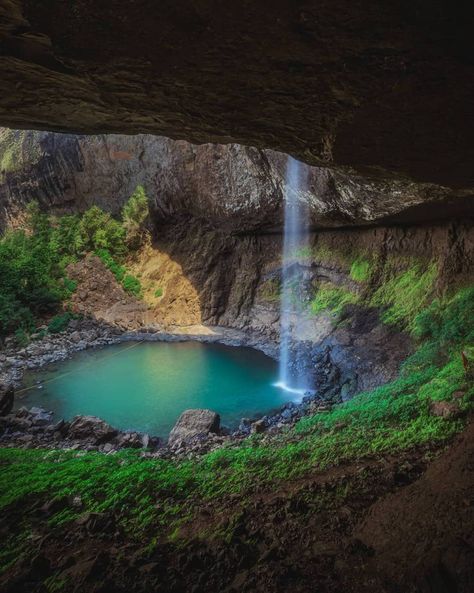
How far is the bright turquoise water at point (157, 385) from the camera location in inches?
374

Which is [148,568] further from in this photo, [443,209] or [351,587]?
[443,209]

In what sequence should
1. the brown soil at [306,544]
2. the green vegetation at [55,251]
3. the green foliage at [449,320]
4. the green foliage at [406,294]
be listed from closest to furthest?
the brown soil at [306,544], the green foliage at [449,320], the green foliage at [406,294], the green vegetation at [55,251]

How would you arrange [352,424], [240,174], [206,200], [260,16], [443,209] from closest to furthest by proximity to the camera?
[260,16] → [352,424] → [443,209] → [240,174] → [206,200]

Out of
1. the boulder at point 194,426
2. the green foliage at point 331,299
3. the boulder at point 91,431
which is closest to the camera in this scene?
the boulder at point 194,426

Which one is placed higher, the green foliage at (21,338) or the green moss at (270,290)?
the green moss at (270,290)

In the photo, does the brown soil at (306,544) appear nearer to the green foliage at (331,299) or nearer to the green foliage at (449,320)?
the green foliage at (449,320)

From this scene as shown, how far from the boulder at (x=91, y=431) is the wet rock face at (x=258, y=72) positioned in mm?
5846

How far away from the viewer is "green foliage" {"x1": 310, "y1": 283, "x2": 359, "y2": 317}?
13.0 m

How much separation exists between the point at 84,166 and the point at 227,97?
20.7 meters

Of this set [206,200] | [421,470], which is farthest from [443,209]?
[206,200]

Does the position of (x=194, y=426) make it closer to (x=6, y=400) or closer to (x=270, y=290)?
(x=6, y=400)

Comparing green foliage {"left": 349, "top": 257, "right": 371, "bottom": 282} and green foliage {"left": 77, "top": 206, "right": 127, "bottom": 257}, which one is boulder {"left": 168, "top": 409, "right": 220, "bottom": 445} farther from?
green foliage {"left": 77, "top": 206, "right": 127, "bottom": 257}

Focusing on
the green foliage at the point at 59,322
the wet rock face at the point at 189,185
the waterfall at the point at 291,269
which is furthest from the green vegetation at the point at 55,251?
the waterfall at the point at 291,269

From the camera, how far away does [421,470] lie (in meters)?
3.98
